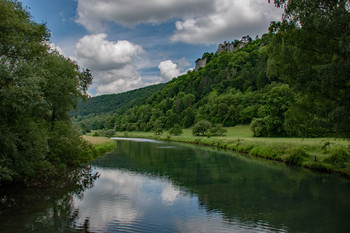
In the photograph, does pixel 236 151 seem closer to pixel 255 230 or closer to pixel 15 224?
pixel 255 230

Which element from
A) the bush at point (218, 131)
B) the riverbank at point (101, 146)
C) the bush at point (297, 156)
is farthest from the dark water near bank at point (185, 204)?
the bush at point (218, 131)

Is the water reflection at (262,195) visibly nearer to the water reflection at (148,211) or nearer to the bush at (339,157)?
the water reflection at (148,211)

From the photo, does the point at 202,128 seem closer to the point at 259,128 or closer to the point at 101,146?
the point at 259,128

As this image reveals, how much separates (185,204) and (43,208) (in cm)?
737

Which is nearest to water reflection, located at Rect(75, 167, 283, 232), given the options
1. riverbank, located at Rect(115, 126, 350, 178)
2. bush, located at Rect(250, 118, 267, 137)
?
riverbank, located at Rect(115, 126, 350, 178)

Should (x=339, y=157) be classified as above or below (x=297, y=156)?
above

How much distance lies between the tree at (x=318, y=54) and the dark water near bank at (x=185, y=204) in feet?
15.5

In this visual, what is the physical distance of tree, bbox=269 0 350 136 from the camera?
38.1ft

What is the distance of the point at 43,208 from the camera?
42.4 feet

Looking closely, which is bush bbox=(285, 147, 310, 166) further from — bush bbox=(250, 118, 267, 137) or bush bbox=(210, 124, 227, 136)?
bush bbox=(210, 124, 227, 136)

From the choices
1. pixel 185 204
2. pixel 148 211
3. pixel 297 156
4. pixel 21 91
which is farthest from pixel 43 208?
pixel 297 156

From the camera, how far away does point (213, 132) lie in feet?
209

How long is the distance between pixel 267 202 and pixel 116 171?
48.3 ft

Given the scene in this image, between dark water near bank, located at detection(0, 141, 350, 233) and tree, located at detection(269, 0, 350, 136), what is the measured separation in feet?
15.5
